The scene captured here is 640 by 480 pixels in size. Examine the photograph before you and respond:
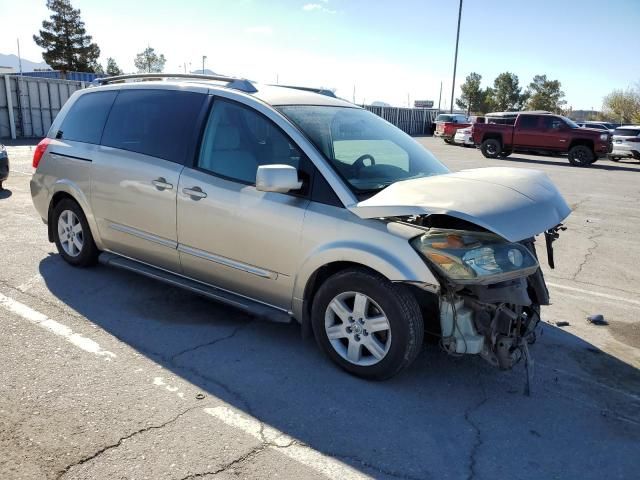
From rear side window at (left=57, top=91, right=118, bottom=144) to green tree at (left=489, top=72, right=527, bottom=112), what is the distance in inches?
2923

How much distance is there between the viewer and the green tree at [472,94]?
71.8 meters

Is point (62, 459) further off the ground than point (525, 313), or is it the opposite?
point (525, 313)

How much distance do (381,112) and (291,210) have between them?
36274 millimetres

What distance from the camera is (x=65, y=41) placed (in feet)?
173

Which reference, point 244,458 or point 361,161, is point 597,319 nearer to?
point 361,161

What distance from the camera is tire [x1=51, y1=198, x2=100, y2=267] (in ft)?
17.2

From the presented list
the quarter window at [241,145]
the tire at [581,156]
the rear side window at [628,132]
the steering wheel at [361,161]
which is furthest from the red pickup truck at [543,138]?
the quarter window at [241,145]

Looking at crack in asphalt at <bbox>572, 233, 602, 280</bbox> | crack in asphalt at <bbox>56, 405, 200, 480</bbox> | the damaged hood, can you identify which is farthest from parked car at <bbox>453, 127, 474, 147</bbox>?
crack in asphalt at <bbox>56, 405, 200, 480</bbox>

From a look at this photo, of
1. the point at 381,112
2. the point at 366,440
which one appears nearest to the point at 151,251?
the point at 366,440

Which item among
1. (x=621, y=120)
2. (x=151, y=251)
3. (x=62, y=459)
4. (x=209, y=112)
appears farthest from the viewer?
(x=621, y=120)

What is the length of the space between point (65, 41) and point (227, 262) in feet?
188

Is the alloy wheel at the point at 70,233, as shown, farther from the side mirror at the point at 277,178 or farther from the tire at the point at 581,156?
the tire at the point at 581,156

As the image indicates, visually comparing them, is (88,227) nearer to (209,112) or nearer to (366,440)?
(209,112)

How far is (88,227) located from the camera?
516 centimetres
